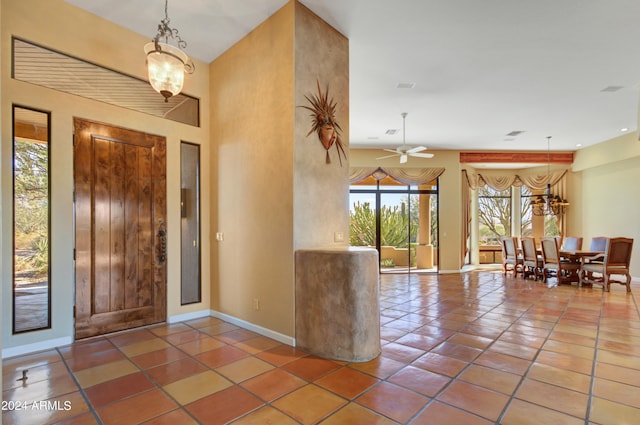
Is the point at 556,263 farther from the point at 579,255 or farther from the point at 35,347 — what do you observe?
the point at 35,347

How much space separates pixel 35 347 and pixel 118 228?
53.6 inches

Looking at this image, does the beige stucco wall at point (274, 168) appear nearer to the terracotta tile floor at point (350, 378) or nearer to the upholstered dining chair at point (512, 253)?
the terracotta tile floor at point (350, 378)

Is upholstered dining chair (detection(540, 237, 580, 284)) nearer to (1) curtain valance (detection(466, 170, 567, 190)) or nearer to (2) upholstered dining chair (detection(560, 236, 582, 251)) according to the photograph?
(2) upholstered dining chair (detection(560, 236, 582, 251))

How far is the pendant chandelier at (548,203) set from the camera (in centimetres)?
899

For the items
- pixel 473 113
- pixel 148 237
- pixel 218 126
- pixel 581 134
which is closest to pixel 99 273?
pixel 148 237

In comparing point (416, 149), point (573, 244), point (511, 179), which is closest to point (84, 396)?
point (416, 149)

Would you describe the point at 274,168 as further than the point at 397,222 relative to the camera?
A: No

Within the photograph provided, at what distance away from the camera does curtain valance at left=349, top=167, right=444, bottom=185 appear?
8.55 m

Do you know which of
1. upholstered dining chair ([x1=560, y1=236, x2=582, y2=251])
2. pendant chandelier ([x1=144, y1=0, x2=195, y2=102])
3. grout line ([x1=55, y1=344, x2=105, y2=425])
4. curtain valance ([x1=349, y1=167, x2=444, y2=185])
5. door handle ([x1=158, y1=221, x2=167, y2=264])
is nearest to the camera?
grout line ([x1=55, y1=344, x2=105, y2=425])

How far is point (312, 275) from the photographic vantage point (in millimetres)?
3156

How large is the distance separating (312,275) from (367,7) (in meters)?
2.81

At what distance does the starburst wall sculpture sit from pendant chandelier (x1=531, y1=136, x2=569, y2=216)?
7.75m

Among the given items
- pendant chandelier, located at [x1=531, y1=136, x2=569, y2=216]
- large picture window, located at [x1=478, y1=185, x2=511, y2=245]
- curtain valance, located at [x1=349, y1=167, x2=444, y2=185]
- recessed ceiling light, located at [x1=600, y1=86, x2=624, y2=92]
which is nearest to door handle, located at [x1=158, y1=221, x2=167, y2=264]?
curtain valance, located at [x1=349, y1=167, x2=444, y2=185]

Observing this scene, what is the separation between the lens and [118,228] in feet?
12.3
